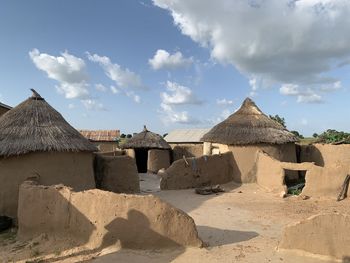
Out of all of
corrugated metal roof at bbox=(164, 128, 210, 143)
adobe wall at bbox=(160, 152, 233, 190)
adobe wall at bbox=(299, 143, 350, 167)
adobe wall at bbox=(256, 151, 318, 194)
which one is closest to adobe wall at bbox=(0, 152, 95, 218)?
adobe wall at bbox=(160, 152, 233, 190)

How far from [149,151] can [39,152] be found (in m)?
11.9

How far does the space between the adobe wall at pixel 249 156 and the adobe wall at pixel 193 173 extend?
0.82m

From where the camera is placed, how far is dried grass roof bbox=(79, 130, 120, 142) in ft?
93.0

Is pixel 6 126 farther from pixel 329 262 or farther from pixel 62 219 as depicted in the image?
pixel 329 262

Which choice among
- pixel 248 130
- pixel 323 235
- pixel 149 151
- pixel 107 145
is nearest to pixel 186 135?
pixel 107 145

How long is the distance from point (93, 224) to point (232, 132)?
1067 centimetres

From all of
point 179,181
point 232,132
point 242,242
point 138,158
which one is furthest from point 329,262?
point 138,158

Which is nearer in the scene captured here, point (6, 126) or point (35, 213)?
point (35, 213)

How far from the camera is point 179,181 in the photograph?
587 inches

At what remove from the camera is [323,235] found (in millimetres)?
6715

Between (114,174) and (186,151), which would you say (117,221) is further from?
(186,151)

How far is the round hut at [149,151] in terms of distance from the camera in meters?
22.2

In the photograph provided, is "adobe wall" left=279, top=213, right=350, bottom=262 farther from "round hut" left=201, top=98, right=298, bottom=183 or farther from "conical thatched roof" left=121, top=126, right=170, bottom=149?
"conical thatched roof" left=121, top=126, right=170, bottom=149

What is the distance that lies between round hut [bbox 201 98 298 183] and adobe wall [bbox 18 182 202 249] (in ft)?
29.9
